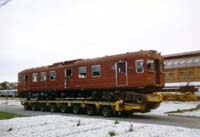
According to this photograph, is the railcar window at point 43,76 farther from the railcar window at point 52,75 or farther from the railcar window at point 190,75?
the railcar window at point 190,75

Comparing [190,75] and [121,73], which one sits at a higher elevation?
[190,75]

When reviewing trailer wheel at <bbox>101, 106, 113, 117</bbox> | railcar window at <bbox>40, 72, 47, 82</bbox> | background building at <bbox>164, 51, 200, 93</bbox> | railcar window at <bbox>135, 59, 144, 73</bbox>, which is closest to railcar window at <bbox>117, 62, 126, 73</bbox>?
railcar window at <bbox>135, 59, 144, 73</bbox>

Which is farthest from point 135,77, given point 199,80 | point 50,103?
point 199,80

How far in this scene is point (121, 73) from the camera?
860 inches

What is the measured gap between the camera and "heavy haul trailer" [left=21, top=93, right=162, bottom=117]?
20609 millimetres

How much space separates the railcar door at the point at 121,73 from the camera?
21.5 meters

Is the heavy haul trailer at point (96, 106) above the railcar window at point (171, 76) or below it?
below

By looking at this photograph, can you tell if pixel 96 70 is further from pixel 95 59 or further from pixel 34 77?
pixel 34 77

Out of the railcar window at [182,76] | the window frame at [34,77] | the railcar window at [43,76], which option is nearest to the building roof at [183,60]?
the railcar window at [182,76]

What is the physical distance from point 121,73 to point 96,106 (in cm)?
279

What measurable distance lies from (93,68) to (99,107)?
2.72 m

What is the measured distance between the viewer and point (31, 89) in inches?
1206

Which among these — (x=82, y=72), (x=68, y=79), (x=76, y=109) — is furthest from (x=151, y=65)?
(x=68, y=79)

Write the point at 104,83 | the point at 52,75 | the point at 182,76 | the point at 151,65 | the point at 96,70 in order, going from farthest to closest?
1. the point at 182,76
2. the point at 52,75
3. the point at 96,70
4. the point at 104,83
5. the point at 151,65
